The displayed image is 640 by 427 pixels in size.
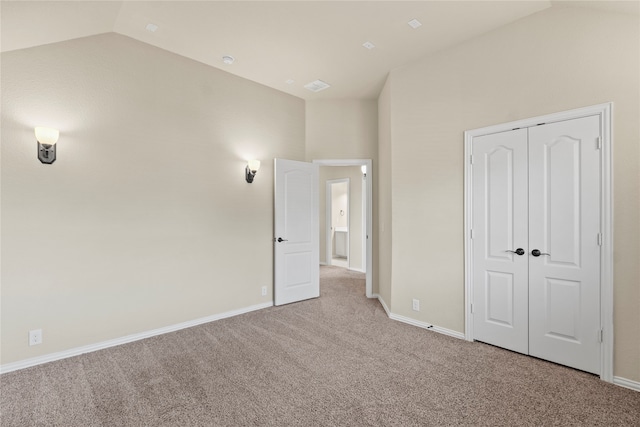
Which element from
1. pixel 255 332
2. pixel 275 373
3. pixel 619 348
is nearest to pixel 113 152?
pixel 255 332

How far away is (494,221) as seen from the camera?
3139 mm

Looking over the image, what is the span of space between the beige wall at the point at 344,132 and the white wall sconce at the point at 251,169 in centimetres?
109

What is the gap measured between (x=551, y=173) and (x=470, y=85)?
123 cm

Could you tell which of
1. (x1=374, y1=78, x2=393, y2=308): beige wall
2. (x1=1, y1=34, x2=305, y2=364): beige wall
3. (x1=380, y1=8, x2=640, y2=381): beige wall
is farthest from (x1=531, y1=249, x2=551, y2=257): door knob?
(x1=1, y1=34, x2=305, y2=364): beige wall

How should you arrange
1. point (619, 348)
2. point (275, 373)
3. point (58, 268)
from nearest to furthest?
1. point (619, 348)
2. point (275, 373)
3. point (58, 268)

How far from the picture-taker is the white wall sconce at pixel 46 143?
2732 mm

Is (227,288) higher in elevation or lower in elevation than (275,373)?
higher

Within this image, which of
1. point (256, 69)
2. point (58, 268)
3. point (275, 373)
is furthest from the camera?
point (256, 69)

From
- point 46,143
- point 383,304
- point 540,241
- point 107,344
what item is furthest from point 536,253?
point 46,143

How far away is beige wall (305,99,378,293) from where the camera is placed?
16.5ft

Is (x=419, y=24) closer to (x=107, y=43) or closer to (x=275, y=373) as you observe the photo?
(x=107, y=43)

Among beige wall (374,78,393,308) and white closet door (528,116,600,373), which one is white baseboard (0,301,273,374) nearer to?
beige wall (374,78,393,308)

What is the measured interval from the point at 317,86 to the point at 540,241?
Result: 11.0ft

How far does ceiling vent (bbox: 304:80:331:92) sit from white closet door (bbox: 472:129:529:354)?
2.24 metres
